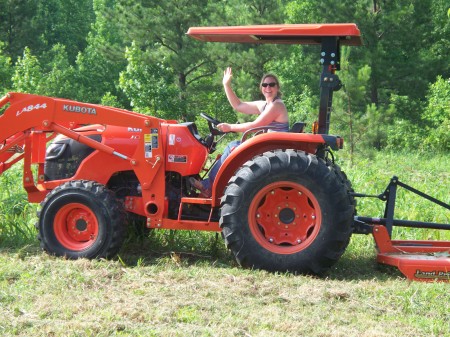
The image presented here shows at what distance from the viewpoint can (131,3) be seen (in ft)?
76.7

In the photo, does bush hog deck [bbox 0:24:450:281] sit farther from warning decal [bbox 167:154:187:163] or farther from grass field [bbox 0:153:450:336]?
grass field [bbox 0:153:450:336]

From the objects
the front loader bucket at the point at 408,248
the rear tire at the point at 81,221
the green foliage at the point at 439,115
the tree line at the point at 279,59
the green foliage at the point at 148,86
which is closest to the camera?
the front loader bucket at the point at 408,248

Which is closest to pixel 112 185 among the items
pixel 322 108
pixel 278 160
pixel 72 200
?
pixel 72 200

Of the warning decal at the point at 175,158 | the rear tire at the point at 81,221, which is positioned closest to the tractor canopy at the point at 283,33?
the warning decal at the point at 175,158

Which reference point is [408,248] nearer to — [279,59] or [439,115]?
[279,59]

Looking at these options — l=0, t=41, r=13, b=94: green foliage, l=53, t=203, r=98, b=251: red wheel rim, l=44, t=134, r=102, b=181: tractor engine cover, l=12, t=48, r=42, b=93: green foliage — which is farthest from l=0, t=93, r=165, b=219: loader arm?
l=0, t=41, r=13, b=94: green foliage

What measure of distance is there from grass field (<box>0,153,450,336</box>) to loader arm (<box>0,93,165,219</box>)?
0.66m

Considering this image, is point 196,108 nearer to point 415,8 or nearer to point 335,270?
point 415,8

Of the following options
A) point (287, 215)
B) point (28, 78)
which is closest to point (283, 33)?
point (287, 215)

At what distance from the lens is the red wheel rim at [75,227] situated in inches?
230

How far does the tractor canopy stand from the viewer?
543 cm

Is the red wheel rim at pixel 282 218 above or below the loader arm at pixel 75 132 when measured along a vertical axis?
below

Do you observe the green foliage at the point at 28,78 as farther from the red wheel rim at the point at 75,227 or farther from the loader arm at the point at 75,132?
the red wheel rim at the point at 75,227

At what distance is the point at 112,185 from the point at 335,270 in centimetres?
218
